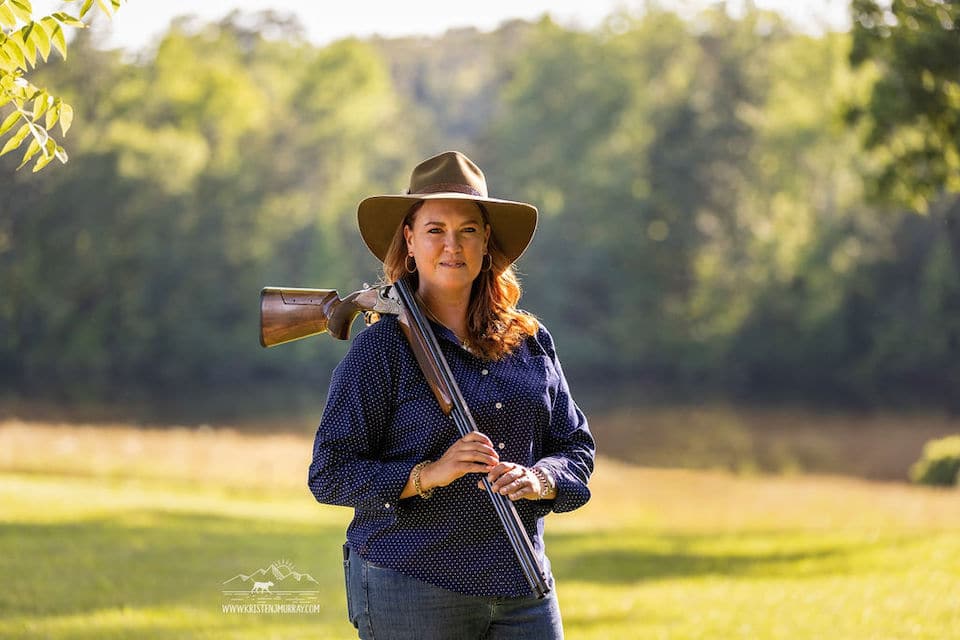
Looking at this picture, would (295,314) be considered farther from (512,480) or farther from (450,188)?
(512,480)

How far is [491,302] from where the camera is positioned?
112 inches

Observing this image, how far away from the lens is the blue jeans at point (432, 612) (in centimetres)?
264

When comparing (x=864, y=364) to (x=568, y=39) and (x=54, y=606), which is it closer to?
(x=568, y=39)

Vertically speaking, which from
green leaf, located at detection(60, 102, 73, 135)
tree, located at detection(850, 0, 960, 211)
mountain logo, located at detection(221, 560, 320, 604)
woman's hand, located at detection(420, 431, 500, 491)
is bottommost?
mountain logo, located at detection(221, 560, 320, 604)

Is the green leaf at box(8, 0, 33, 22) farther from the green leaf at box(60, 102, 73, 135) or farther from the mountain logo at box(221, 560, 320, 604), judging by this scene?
the mountain logo at box(221, 560, 320, 604)

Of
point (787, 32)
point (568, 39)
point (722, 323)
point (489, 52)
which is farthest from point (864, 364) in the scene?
point (489, 52)

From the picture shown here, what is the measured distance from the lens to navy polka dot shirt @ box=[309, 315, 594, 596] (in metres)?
2.62

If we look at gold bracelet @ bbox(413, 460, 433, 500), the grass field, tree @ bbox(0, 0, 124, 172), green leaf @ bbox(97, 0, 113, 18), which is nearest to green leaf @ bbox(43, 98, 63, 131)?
tree @ bbox(0, 0, 124, 172)

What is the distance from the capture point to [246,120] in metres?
41.5

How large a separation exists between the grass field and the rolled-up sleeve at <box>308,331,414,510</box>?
4.30 m

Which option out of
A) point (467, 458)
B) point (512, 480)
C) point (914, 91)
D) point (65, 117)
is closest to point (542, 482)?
point (512, 480)

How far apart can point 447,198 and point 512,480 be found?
0.66m

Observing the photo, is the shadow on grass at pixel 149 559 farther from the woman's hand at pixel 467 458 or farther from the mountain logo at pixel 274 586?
the woman's hand at pixel 467 458

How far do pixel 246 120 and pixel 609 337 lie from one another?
1420cm
